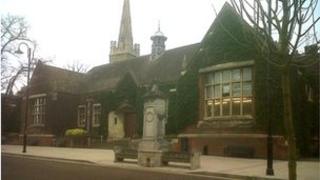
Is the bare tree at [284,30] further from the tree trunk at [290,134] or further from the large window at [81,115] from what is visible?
the large window at [81,115]

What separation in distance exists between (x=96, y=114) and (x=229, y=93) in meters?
14.9

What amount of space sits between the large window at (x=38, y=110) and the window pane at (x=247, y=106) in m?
18.9

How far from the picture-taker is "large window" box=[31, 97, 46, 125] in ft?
118

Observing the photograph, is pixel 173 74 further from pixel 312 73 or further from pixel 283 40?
pixel 283 40

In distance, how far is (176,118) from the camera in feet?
83.3

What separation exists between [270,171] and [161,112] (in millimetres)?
5291

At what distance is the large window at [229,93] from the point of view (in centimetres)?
2197

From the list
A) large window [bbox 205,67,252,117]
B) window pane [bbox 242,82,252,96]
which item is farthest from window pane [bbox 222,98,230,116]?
window pane [bbox 242,82,252,96]

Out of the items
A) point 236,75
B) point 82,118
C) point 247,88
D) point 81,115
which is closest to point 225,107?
point 247,88

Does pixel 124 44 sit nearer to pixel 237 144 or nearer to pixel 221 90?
pixel 221 90

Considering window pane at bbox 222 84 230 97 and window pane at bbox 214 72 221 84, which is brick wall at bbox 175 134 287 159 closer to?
window pane at bbox 222 84 230 97

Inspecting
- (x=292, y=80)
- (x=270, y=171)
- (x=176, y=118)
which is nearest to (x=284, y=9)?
(x=270, y=171)

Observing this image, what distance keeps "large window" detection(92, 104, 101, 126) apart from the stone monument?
56.8 feet

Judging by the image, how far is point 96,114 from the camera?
3488 cm
